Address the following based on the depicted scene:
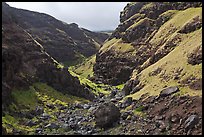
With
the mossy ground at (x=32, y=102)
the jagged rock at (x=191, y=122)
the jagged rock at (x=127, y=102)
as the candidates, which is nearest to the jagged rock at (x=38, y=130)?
the mossy ground at (x=32, y=102)

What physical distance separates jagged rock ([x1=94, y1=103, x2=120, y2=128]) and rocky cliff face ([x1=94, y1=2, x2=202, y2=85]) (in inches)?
1882

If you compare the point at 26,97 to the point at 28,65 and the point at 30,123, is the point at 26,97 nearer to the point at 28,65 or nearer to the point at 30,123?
the point at 30,123

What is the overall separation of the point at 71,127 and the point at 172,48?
5305 centimetres

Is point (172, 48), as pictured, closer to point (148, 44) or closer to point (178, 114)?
point (148, 44)

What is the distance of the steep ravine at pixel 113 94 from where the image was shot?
6831cm

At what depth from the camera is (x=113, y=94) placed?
366ft

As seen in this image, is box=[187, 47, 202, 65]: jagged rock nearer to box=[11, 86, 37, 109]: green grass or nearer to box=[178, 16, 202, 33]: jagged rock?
box=[178, 16, 202, 33]: jagged rock

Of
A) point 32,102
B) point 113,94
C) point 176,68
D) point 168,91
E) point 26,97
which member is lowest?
point 113,94

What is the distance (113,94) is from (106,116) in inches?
1626

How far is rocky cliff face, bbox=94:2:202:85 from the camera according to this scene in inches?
4685

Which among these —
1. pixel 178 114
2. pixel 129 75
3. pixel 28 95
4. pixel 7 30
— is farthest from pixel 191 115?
pixel 129 75

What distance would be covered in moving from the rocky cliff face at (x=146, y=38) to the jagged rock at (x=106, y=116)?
47811 millimetres

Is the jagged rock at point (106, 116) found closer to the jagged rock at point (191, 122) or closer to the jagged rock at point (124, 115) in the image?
the jagged rock at point (124, 115)

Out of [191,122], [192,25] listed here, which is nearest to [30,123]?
[191,122]
